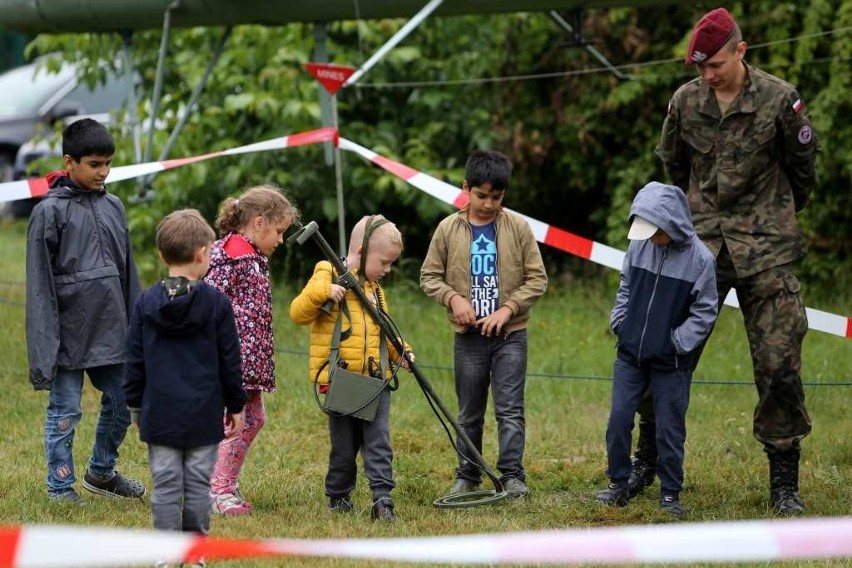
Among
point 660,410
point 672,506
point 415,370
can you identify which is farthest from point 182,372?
point 672,506

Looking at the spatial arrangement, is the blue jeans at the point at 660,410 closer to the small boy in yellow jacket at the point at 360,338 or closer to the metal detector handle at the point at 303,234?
the small boy in yellow jacket at the point at 360,338

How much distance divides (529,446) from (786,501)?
5.67 ft

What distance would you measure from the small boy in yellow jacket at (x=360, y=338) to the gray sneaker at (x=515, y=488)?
0.66 meters

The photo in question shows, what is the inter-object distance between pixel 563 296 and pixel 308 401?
3674mm

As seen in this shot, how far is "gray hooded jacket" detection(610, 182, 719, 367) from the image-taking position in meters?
5.34

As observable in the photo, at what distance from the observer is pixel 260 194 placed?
540cm

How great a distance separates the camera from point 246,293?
5.39m

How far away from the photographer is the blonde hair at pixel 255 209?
17.6 feet

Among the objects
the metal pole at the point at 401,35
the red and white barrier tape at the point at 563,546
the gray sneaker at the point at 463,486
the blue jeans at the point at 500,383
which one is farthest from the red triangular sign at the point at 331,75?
the red and white barrier tape at the point at 563,546

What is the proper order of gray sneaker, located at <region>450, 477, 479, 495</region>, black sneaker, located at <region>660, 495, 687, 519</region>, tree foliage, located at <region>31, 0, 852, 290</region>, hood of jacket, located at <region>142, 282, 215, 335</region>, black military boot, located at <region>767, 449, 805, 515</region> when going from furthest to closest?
tree foliage, located at <region>31, 0, 852, 290</region> → gray sneaker, located at <region>450, 477, 479, 495</region> → black military boot, located at <region>767, 449, 805, 515</region> → black sneaker, located at <region>660, 495, 687, 519</region> → hood of jacket, located at <region>142, 282, 215, 335</region>

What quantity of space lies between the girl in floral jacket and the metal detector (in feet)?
0.57

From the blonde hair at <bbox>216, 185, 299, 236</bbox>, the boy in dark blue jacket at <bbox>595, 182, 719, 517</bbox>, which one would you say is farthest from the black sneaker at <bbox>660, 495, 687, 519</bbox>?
the blonde hair at <bbox>216, 185, 299, 236</bbox>

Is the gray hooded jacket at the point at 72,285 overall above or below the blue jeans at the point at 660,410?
above

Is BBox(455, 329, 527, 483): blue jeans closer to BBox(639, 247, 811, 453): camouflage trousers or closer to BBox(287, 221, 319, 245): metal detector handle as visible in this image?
BBox(639, 247, 811, 453): camouflage trousers
